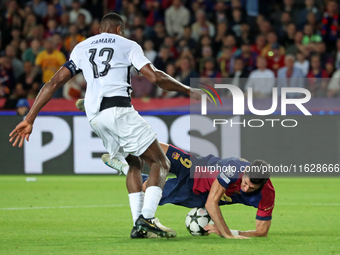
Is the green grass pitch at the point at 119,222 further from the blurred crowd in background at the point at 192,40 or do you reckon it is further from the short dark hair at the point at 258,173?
the blurred crowd in background at the point at 192,40

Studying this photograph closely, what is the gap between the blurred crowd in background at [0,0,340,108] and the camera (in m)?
13.6

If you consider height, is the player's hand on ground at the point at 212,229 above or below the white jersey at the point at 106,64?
below

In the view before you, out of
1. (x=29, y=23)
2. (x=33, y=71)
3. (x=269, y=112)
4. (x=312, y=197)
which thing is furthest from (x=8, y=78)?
(x=312, y=197)

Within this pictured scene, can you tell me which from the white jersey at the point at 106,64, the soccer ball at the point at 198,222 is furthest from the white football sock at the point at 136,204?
the white jersey at the point at 106,64

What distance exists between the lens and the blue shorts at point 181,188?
22.0 ft

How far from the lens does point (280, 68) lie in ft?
45.5

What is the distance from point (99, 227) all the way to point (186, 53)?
8.45m

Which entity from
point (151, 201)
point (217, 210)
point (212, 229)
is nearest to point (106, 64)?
point (151, 201)

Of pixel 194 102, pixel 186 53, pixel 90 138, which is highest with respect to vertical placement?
pixel 186 53

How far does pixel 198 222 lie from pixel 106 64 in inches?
74.7

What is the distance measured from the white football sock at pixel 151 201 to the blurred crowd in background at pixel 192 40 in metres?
7.02

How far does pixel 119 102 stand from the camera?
566 cm

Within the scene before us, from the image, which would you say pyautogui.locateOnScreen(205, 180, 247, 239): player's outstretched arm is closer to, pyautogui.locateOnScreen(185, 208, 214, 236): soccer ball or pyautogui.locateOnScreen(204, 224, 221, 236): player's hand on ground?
pyautogui.locateOnScreen(204, 224, 221, 236): player's hand on ground

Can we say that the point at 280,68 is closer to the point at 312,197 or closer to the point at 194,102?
the point at 194,102
